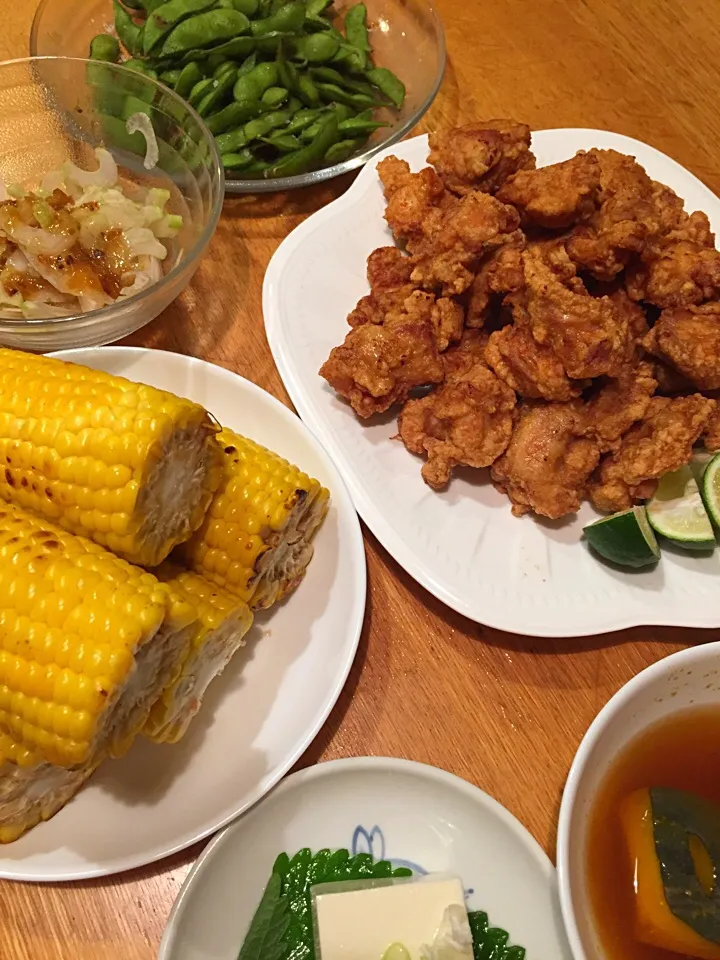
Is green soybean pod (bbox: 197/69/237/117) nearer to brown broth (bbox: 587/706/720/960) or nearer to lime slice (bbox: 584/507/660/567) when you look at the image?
lime slice (bbox: 584/507/660/567)

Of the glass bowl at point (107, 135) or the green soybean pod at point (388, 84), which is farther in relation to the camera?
the green soybean pod at point (388, 84)

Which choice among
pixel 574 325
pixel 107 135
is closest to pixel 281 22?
pixel 107 135

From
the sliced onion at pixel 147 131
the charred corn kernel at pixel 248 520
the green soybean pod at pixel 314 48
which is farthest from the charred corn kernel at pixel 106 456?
the green soybean pod at pixel 314 48

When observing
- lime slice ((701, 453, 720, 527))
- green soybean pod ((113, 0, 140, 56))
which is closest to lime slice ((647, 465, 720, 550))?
lime slice ((701, 453, 720, 527))

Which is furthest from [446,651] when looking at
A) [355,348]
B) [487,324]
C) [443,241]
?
[443,241]

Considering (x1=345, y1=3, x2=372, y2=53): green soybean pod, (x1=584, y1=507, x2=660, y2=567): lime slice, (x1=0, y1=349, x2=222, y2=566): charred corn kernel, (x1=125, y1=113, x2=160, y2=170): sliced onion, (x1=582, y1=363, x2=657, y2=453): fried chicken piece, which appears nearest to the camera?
(x1=0, y1=349, x2=222, y2=566): charred corn kernel

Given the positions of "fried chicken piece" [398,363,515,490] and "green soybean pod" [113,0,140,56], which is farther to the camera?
"green soybean pod" [113,0,140,56]

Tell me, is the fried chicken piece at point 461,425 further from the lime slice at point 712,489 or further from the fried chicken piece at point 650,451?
the lime slice at point 712,489
